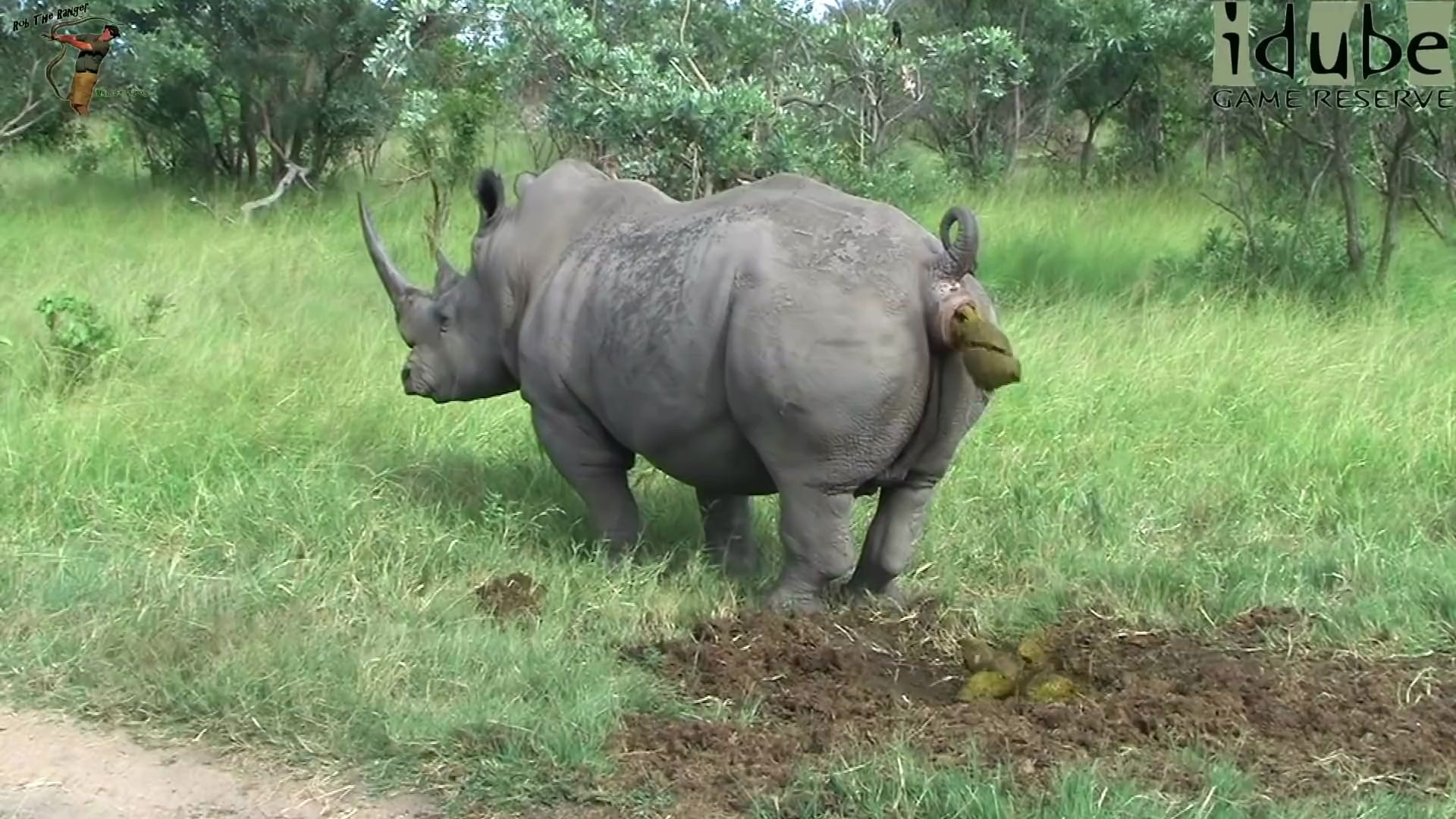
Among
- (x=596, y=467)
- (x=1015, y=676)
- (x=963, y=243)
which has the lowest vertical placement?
(x=1015, y=676)

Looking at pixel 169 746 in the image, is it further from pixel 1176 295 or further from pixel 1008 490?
pixel 1176 295

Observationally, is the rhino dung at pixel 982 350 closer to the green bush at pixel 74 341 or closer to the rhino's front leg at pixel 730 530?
the rhino's front leg at pixel 730 530

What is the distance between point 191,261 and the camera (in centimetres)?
954

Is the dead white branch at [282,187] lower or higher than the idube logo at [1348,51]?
lower

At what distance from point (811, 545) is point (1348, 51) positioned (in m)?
5.45

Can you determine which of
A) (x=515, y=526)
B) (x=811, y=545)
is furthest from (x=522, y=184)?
(x=811, y=545)

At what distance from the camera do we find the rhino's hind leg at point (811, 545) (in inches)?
176

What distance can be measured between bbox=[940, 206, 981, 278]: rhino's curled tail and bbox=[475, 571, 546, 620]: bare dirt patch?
1.65 meters

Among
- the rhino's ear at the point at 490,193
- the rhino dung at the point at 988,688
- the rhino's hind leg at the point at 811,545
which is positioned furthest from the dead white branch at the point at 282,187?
the rhino dung at the point at 988,688

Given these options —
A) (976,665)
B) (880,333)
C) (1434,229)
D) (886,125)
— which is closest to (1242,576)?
(976,665)

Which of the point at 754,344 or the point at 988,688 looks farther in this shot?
the point at 754,344

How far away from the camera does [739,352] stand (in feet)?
14.2

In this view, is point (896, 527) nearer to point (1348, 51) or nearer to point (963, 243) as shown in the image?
point (963, 243)

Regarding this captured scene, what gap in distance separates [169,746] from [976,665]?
7.11 ft
